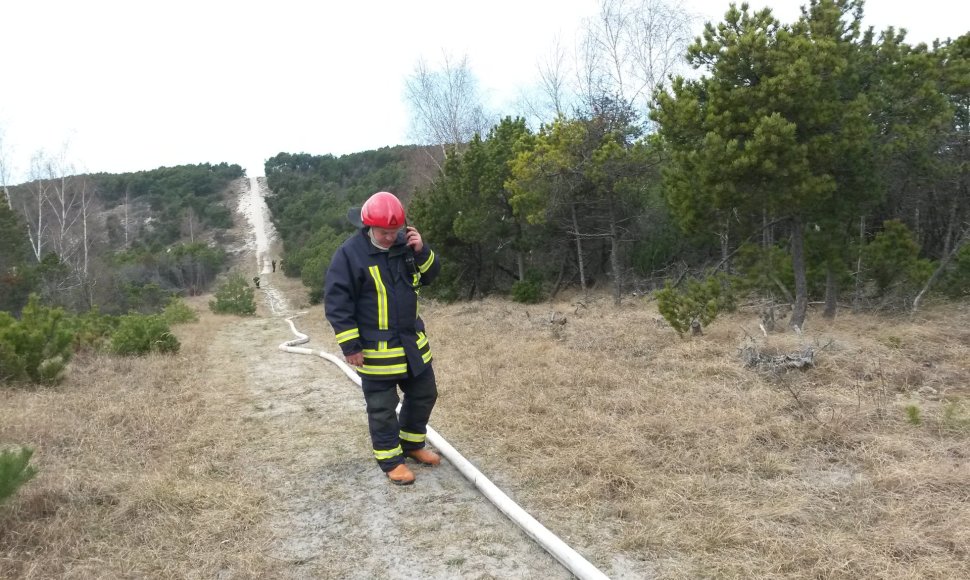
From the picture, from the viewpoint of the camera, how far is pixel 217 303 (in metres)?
22.0

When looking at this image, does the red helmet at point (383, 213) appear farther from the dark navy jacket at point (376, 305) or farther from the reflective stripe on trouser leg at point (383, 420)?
the reflective stripe on trouser leg at point (383, 420)

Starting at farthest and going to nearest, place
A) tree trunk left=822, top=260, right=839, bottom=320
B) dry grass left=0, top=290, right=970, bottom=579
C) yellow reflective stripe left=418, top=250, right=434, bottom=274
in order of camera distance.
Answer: tree trunk left=822, top=260, right=839, bottom=320 < yellow reflective stripe left=418, top=250, right=434, bottom=274 < dry grass left=0, top=290, right=970, bottom=579

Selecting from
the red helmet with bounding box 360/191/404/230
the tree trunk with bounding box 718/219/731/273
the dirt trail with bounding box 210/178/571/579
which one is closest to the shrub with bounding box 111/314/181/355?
the dirt trail with bounding box 210/178/571/579

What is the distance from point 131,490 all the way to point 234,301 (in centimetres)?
1981

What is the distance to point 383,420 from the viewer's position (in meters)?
3.58

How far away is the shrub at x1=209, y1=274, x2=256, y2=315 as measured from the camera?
70.6ft

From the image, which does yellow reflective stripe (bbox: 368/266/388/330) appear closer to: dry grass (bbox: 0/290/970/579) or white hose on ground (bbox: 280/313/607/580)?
white hose on ground (bbox: 280/313/607/580)

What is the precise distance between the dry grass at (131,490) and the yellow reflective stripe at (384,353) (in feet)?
3.30

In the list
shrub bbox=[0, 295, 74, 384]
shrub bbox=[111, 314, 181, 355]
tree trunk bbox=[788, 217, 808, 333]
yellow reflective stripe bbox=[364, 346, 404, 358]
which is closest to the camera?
yellow reflective stripe bbox=[364, 346, 404, 358]

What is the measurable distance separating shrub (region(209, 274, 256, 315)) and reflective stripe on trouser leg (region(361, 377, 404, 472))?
19.5 meters

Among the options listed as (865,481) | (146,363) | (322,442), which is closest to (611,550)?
(865,481)

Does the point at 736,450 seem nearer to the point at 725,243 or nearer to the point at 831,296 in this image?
the point at 831,296

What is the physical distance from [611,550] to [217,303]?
2202cm

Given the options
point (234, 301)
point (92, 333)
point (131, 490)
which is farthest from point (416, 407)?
point (234, 301)
